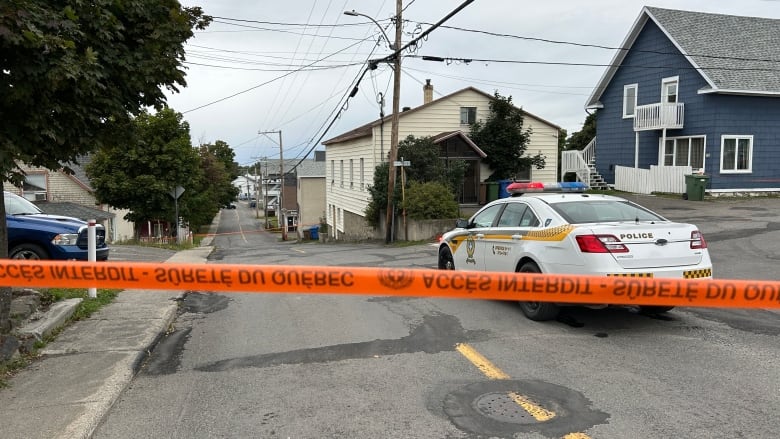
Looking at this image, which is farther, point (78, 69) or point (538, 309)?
point (538, 309)

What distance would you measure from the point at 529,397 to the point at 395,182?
18689 millimetres

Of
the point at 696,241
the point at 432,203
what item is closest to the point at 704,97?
the point at 432,203

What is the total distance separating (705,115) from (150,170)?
2776 cm

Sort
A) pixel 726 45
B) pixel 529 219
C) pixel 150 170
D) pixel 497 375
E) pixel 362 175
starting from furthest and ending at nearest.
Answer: pixel 150 170, pixel 362 175, pixel 726 45, pixel 529 219, pixel 497 375

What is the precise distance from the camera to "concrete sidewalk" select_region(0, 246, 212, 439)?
411 centimetres

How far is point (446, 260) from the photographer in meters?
9.75

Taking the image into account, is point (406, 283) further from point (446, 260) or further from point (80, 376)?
point (446, 260)

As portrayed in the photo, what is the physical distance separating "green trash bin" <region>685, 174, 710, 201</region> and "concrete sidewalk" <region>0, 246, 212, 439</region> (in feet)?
67.5

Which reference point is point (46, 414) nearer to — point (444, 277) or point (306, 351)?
point (306, 351)

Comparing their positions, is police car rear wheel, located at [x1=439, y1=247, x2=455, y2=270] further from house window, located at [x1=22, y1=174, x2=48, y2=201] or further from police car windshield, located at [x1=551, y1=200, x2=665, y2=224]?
house window, located at [x1=22, y1=174, x2=48, y2=201]

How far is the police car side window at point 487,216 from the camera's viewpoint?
326 inches

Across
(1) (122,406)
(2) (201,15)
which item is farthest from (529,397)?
(2) (201,15)

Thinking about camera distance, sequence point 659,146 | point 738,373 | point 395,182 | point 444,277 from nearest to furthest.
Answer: point 444,277 < point 738,373 < point 395,182 < point 659,146

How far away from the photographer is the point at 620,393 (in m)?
4.57
